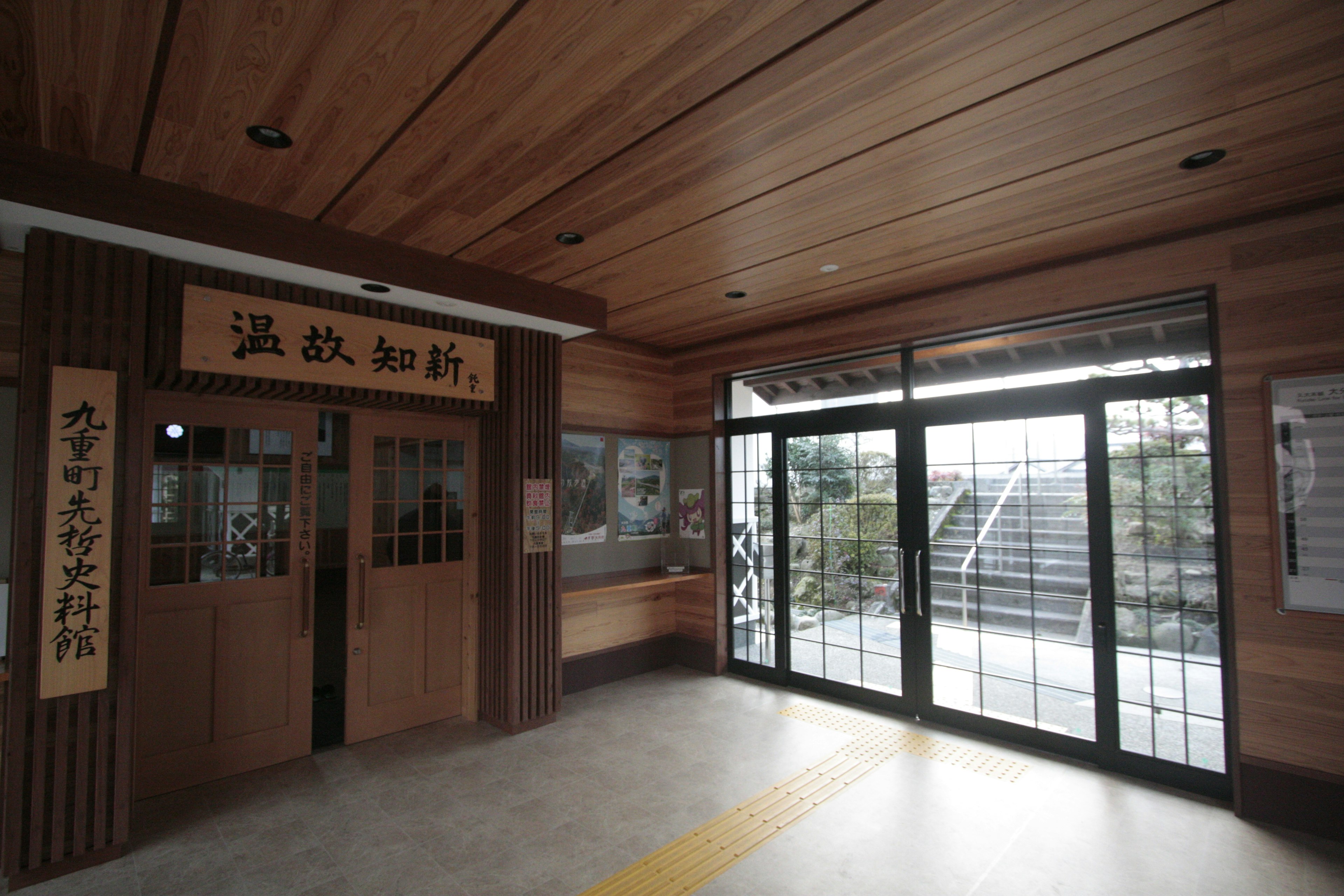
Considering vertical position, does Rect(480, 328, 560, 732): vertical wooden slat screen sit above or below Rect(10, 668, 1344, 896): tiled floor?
above

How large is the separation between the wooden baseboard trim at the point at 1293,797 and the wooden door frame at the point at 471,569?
4446 millimetres

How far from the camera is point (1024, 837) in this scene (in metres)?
2.98

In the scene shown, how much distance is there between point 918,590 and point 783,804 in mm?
1802

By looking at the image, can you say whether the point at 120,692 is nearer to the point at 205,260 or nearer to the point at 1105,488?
the point at 205,260

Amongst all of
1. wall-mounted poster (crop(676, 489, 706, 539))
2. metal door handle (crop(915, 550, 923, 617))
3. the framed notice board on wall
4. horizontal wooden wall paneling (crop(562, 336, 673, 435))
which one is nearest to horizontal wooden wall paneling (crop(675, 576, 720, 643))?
wall-mounted poster (crop(676, 489, 706, 539))

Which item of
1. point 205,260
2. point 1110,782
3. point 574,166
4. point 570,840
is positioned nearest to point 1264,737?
point 1110,782

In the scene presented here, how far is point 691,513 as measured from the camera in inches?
230

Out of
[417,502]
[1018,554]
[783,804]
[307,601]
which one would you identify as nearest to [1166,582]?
[1018,554]

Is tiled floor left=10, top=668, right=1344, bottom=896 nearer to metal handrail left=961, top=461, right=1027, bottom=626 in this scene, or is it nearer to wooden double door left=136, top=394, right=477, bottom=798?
wooden double door left=136, top=394, right=477, bottom=798

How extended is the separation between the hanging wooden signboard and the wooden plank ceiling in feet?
1.79

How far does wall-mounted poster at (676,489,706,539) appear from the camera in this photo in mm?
5750

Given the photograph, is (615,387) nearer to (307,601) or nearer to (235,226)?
(307,601)

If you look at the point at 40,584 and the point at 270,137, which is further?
the point at 40,584

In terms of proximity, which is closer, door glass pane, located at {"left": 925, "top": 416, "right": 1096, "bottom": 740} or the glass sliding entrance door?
the glass sliding entrance door
